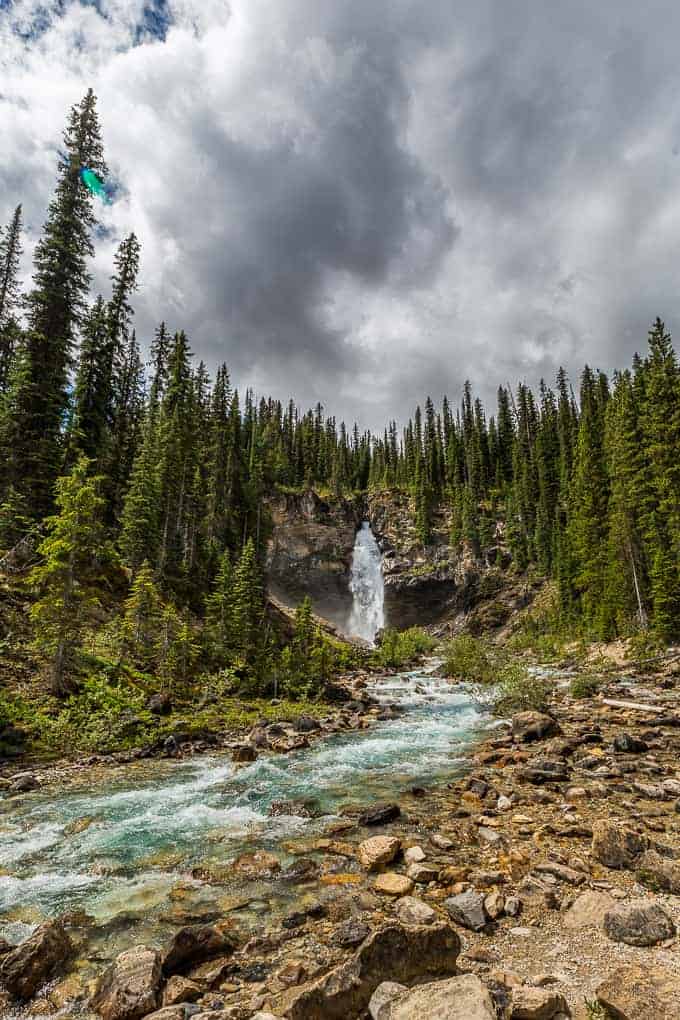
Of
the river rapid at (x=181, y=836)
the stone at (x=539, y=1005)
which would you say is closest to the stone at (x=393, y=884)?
the river rapid at (x=181, y=836)

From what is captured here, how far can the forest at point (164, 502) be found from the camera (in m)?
21.9

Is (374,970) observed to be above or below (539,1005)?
below

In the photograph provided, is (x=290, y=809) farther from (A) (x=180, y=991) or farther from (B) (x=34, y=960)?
(A) (x=180, y=991)

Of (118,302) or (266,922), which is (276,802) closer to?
(266,922)

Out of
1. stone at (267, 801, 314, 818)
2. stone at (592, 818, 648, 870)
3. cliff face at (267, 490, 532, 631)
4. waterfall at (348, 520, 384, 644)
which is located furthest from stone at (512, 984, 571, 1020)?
waterfall at (348, 520, 384, 644)

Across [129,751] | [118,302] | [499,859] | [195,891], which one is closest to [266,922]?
[195,891]

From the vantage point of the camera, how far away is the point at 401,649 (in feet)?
156

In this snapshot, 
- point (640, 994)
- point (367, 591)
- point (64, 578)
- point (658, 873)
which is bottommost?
point (658, 873)

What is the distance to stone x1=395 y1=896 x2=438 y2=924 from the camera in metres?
5.61

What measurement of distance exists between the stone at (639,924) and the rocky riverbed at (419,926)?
2cm

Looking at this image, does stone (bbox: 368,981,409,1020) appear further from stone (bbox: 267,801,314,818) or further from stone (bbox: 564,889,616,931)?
stone (bbox: 267,801,314,818)

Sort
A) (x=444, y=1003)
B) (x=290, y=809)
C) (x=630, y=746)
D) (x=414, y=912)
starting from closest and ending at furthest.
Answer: (x=444, y=1003) → (x=414, y=912) → (x=290, y=809) → (x=630, y=746)

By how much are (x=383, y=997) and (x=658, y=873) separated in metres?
4.32

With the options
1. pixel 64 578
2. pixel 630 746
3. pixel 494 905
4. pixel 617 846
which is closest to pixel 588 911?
pixel 494 905
